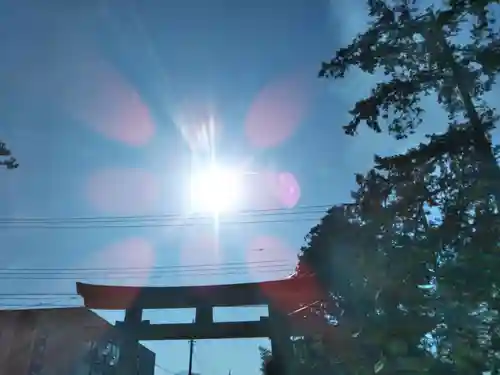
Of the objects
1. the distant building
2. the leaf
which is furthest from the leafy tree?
the distant building

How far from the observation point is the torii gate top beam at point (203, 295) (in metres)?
13.1

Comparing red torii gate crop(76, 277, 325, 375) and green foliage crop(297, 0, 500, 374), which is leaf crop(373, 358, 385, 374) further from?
red torii gate crop(76, 277, 325, 375)

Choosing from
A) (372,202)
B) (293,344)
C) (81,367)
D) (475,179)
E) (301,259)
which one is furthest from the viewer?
(81,367)

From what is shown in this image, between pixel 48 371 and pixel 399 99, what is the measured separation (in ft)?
66.3

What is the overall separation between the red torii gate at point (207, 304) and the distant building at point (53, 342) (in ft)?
16.1

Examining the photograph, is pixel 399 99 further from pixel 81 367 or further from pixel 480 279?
pixel 81 367

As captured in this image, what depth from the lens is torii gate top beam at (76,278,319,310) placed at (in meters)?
13.1

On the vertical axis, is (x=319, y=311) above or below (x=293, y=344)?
above

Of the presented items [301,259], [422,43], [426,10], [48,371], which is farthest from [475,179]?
[48,371]

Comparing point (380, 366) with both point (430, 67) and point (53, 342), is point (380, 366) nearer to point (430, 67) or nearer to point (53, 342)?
point (430, 67)

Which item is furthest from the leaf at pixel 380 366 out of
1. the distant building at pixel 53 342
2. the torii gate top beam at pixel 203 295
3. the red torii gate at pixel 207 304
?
the distant building at pixel 53 342

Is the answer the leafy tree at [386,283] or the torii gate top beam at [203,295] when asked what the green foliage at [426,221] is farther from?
the torii gate top beam at [203,295]

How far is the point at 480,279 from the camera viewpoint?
25.4ft

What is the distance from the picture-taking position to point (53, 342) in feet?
68.6
